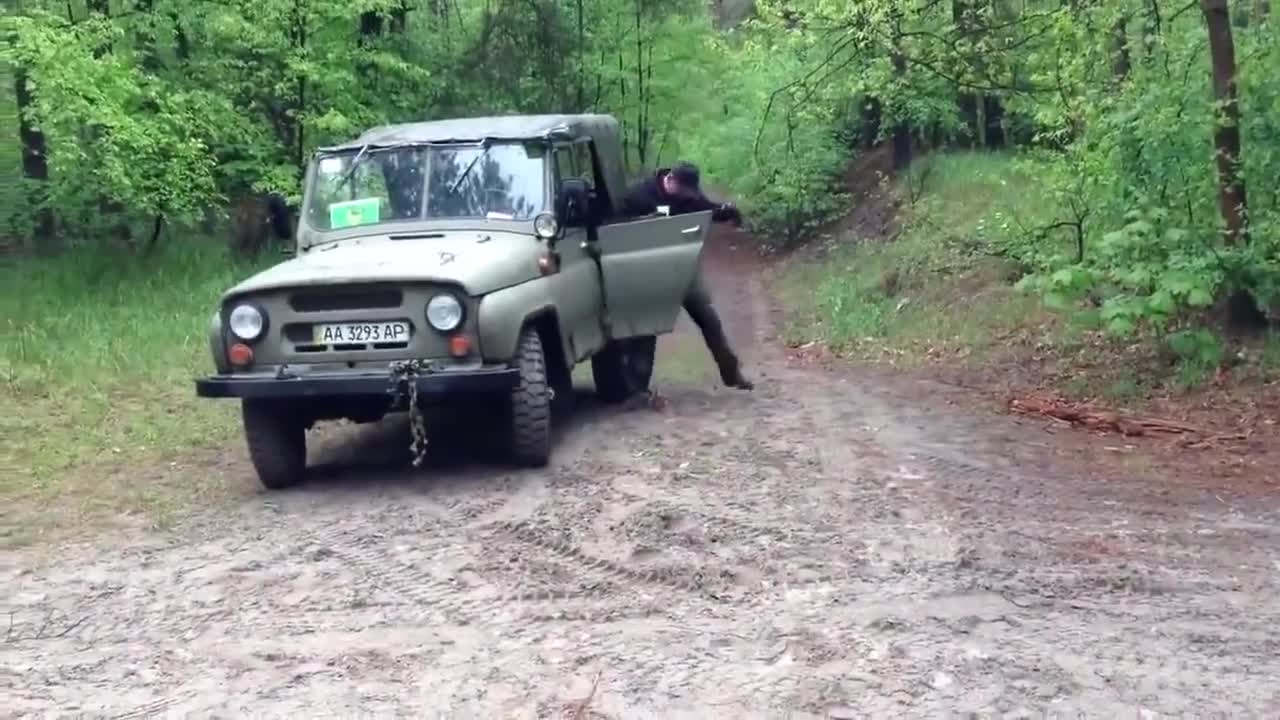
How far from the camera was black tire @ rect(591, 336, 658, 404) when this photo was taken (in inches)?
395

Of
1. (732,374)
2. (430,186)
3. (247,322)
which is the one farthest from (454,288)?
(732,374)

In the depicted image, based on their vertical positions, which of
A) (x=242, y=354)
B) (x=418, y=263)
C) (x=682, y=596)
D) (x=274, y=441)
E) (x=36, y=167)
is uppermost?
(x=36, y=167)

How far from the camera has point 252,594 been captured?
5.87 m

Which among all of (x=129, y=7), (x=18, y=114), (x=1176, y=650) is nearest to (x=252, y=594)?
(x=1176, y=650)

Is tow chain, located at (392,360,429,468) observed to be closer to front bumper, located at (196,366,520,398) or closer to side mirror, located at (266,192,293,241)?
front bumper, located at (196,366,520,398)

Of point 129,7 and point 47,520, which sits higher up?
point 129,7

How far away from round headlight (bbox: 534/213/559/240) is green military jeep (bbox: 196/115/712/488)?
0.04 feet

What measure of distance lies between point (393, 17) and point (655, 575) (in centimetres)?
1657

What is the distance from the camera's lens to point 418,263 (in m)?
7.51

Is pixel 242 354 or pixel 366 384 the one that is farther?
pixel 242 354

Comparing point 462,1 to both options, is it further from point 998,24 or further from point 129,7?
point 998,24

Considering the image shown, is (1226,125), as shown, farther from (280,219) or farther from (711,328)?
(280,219)

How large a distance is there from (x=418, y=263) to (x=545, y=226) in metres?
1.08

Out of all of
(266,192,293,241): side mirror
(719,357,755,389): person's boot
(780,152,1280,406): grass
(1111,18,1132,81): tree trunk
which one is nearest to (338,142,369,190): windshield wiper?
(266,192,293,241): side mirror
